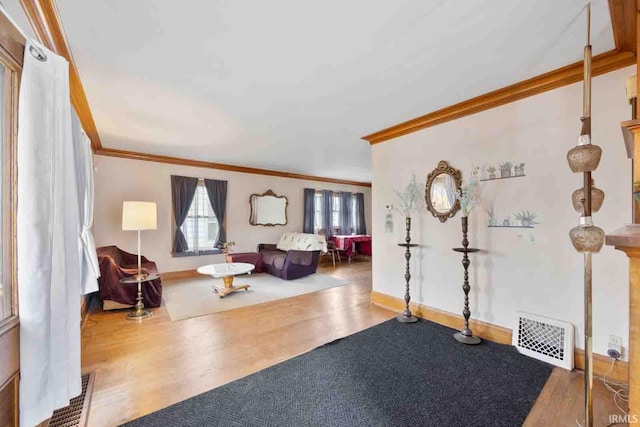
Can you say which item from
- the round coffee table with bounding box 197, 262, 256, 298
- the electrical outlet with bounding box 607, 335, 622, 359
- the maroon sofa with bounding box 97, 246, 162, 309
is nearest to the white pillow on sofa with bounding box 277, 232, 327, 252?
the round coffee table with bounding box 197, 262, 256, 298

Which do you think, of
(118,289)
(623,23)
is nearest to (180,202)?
(118,289)

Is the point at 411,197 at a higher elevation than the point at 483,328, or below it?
higher

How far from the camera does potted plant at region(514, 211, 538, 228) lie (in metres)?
2.41

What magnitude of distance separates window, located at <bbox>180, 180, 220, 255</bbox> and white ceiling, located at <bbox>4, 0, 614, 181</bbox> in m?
2.56

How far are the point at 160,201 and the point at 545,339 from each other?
604 centimetres

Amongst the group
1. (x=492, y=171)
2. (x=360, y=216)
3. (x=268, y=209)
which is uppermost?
(x=492, y=171)

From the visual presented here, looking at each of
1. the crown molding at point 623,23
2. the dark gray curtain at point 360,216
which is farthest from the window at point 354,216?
the crown molding at point 623,23

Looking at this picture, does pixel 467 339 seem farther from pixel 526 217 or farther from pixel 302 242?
pixel 302 242

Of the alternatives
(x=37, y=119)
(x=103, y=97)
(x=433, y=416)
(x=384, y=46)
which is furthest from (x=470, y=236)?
(x=103, y=97)

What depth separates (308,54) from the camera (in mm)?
1965

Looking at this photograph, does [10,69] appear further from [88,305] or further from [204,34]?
[88,305]

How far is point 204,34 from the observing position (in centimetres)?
175

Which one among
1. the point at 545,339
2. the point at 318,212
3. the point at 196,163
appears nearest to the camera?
the point at 545,339

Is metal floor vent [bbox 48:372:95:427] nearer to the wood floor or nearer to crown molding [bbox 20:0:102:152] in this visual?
the wood floor
